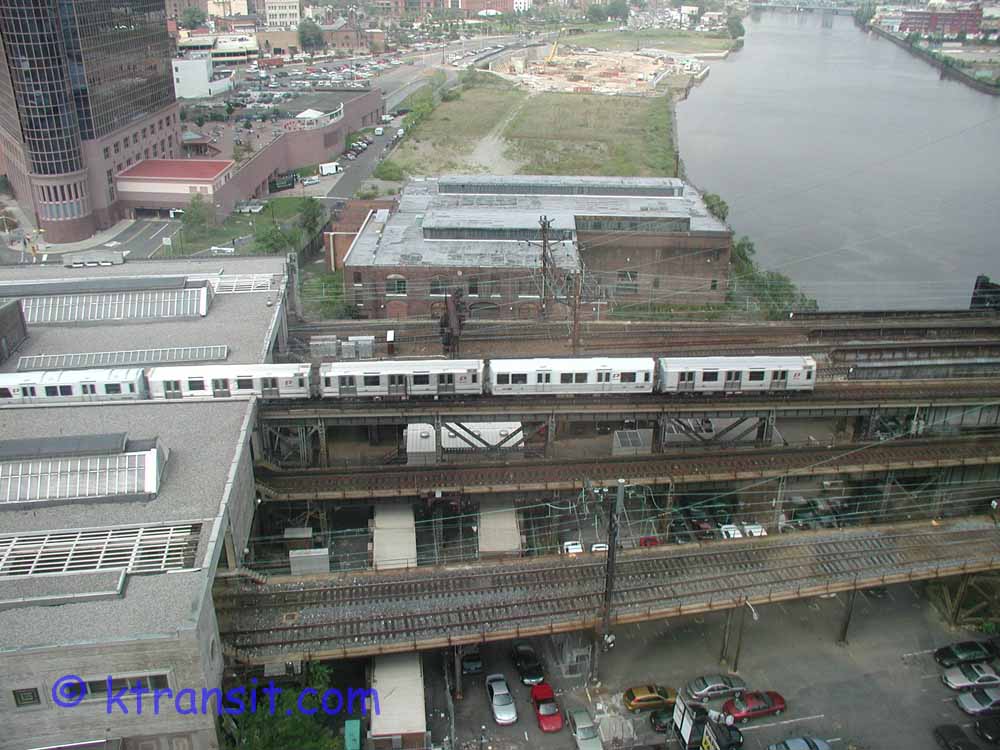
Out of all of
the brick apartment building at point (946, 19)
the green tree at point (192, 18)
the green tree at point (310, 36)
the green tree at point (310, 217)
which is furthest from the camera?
the green tree at point (192, 18)

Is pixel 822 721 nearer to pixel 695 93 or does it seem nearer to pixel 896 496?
pixel 896 496

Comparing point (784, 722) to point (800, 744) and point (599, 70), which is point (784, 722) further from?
point (599, 70)

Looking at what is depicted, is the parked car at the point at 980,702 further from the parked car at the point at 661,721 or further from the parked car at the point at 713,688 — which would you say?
the parked car at the point at 661,721

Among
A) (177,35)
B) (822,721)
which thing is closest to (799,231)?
(822,721)

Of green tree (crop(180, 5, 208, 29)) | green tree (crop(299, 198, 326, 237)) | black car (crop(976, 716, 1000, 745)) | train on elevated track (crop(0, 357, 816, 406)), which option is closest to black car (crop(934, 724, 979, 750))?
black car (crop(976, 716, 1000, 745))

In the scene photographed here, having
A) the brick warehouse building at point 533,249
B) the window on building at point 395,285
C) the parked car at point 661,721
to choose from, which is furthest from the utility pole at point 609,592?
the window on building at point 395,285

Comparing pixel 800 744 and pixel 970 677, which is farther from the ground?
pixel 800 744

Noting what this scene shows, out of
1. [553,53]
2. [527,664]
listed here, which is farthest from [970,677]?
[553,53]
